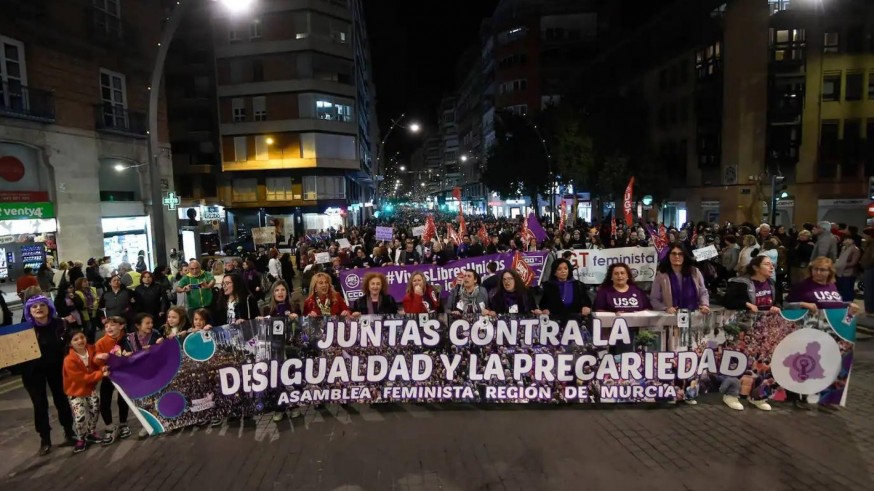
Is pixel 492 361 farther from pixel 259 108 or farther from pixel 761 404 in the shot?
pixel 259 108

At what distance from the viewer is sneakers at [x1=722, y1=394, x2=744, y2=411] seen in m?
6.23

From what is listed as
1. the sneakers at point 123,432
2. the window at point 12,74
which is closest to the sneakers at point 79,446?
the sneakers at point 123,432

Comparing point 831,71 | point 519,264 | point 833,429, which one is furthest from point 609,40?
point 833,429

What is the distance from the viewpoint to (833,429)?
5.68 m

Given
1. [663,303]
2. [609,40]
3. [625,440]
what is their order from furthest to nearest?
[609,40] < [663,303] < [625,440]

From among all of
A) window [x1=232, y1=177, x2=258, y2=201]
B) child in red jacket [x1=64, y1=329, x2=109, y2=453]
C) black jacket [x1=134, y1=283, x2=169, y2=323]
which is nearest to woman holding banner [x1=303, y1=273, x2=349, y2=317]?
child in red jacket [x1=64, y1=329, x2=109, y2=453]

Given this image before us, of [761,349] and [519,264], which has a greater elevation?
[519,264]

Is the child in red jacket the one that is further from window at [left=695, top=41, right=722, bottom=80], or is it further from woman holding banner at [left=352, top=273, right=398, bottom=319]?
window at [left=695, top=41, right=722, bottom=80]

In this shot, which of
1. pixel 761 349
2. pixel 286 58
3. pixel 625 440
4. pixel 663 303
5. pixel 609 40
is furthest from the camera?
pixel 609 40

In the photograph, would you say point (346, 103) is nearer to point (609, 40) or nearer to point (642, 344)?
point (609, 40)

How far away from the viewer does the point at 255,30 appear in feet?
140

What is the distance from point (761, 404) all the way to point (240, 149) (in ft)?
143

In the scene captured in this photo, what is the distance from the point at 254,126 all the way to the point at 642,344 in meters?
42.0

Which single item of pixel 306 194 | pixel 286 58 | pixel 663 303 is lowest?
pixel 663 303
